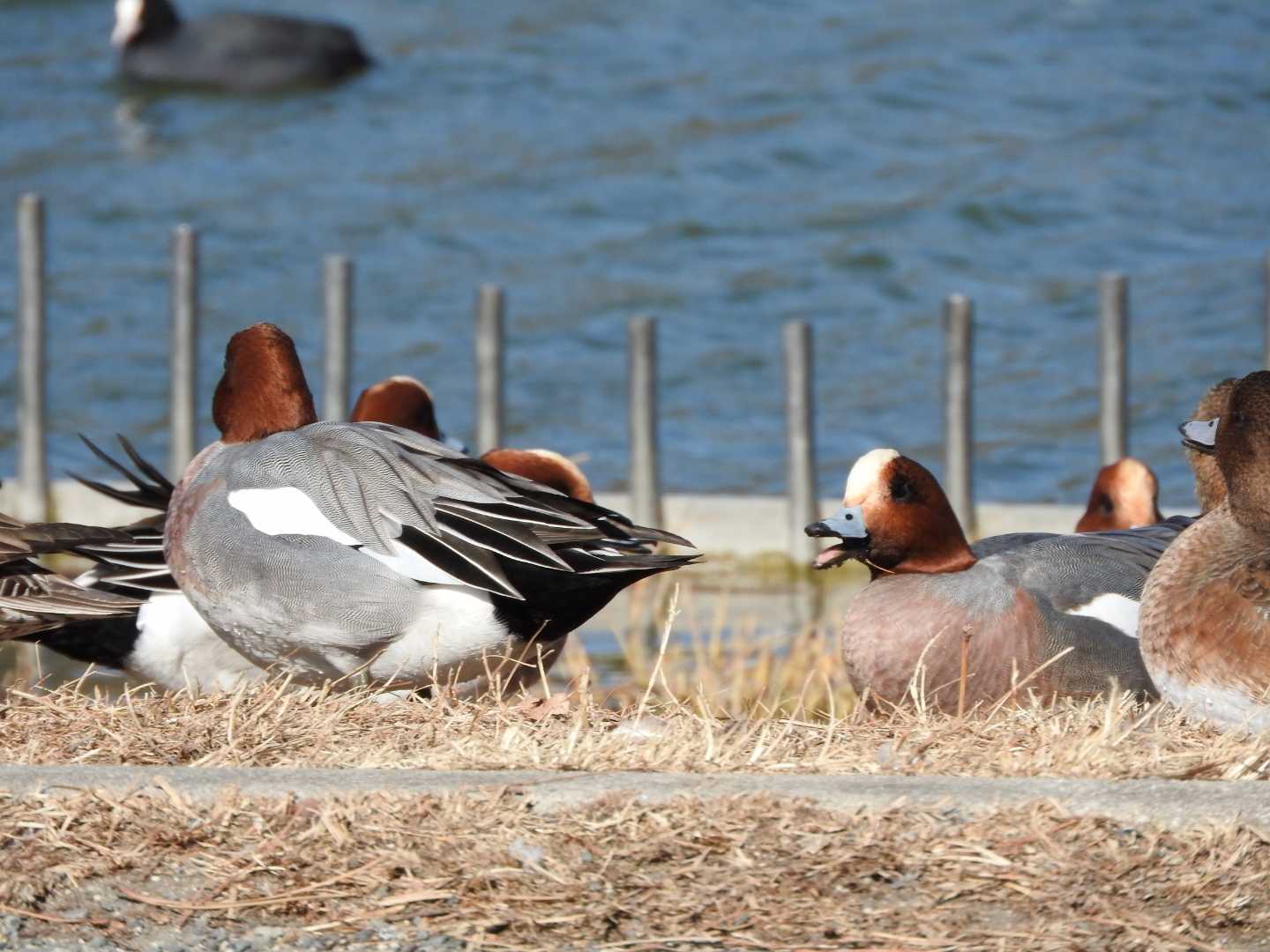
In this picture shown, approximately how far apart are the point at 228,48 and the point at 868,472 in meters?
16.2

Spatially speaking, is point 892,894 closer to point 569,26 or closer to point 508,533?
point 508,533

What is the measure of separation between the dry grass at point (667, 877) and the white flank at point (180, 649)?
6.57 feet

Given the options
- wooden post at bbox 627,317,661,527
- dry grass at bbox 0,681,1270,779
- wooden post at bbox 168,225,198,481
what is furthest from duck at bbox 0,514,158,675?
wooden post at bbox 168,225,198,481

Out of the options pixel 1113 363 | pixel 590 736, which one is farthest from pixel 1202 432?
pixel 1113 363

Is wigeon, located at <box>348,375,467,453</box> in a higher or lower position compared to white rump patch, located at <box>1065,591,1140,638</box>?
higher

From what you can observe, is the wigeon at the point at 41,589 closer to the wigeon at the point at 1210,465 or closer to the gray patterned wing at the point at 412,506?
the gray patterned wing at the point at 412,506

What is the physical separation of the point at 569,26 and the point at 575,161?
3.39 meters

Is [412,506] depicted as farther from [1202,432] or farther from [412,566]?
[1202,432]

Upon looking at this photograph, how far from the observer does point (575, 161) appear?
62.3 ft

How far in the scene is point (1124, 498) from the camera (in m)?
6.05

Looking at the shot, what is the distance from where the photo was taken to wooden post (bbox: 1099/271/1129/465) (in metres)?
9.00

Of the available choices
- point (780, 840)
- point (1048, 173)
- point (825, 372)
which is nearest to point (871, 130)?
point (1048, 173)

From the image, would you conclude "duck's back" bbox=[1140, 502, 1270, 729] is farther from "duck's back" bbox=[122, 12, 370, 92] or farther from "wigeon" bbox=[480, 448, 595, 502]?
"duck's back" bbox=[122, 12, 370, 92]

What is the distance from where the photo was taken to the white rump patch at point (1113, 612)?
4.55 m
